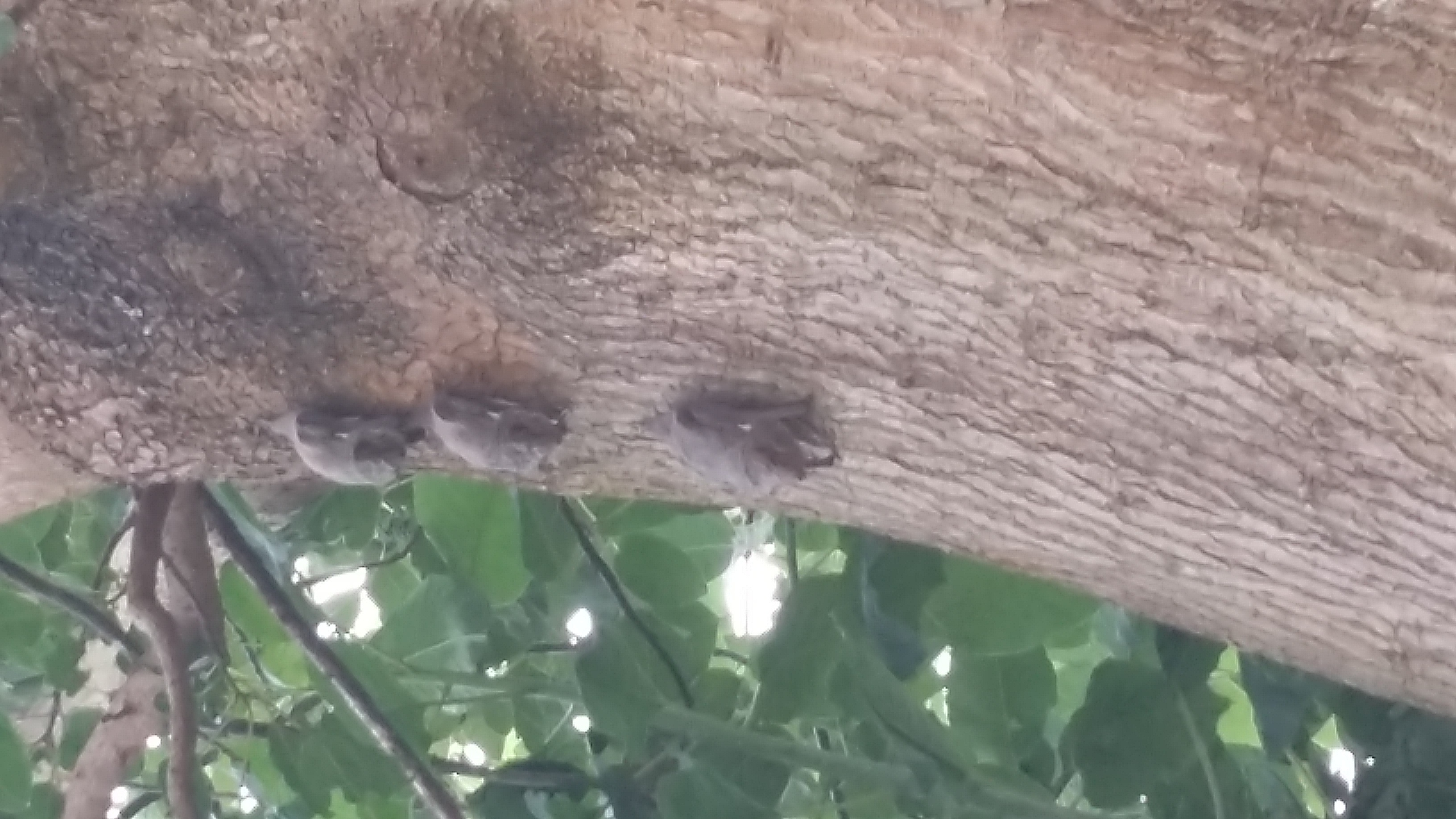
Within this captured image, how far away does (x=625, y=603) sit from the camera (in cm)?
135

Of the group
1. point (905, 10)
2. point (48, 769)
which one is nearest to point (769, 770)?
point (905, 10)

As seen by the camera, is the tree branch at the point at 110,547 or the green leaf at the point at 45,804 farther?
the green leaf at the point at 45,804

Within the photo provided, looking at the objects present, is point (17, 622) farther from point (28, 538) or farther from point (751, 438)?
point (751, 438)

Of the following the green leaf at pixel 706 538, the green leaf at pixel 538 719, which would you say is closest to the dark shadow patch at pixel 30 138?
the green leaf at pixel 706 538

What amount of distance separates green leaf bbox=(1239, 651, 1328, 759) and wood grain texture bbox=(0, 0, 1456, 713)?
416mm

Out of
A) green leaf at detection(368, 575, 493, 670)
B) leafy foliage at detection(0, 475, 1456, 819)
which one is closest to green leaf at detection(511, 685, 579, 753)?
leafy foliage at detection(0, 475, 1456, 819)

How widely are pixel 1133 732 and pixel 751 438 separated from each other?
58cm

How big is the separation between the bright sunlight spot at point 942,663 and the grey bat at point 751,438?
56 centimetres

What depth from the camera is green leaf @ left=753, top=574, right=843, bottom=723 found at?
4.19 feet

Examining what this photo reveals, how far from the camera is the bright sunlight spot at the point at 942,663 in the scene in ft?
4.45

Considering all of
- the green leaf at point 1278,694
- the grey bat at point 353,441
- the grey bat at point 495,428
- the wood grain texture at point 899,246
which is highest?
the wood grain texture at point 899,246

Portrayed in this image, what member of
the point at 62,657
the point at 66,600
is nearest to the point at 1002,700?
the point at 66,600

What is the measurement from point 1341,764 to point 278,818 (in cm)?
113

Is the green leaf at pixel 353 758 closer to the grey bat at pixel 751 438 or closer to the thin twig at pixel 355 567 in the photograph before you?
the thin twig at pixel 355 567
